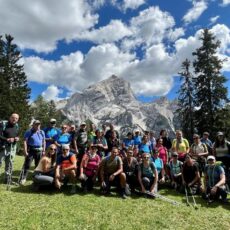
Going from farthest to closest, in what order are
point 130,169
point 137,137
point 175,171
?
1. point 137,137
2. point 175,171
3. point 130,169

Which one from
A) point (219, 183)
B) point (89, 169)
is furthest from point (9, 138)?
point (219, 183)

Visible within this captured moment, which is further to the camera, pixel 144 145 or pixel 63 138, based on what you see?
pixel 144 145

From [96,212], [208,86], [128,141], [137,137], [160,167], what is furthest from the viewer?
[208,86]

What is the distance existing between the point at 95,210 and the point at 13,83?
44.0 metres

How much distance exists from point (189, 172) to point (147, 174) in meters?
1.76

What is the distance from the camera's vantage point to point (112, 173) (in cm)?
1184

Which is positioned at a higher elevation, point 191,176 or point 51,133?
point 51,133

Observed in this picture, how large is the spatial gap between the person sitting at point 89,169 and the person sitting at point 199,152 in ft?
14.6

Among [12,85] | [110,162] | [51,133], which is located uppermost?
[12,85]

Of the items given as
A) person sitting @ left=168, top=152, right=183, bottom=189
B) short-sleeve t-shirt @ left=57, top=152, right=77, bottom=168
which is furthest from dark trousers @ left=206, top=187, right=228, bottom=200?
short-sleeve t-shirt @ left=57, top=152, right=77, bottom=168

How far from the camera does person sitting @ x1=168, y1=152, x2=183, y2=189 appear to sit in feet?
42.0

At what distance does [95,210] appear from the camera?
31.3 feet

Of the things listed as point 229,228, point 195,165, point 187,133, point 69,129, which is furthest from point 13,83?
point 229,228

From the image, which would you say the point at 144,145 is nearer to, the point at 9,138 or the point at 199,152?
Result: the point at 199,152
